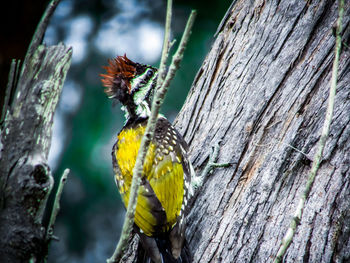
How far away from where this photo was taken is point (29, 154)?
1411 mm

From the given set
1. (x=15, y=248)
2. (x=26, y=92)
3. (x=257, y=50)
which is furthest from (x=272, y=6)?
(x=15, y=248)

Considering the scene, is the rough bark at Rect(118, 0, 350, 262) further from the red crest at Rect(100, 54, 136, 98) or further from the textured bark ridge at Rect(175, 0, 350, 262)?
the red crest at Rect(100, 54, 136, 98)

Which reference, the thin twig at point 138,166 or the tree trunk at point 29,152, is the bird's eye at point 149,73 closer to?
the tree trunk at point 29,152

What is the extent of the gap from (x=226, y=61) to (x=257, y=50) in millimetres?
271

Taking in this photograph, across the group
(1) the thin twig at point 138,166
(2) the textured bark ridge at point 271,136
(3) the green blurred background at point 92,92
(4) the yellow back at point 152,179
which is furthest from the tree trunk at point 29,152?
(3) the green blurred background at point 92,92

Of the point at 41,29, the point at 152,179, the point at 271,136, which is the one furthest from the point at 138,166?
the point at 271,136

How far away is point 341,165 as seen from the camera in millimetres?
2174

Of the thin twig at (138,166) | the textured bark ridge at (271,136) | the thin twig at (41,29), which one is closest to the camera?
the thin twig at (138,166)

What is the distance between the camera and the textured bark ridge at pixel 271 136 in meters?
2.12

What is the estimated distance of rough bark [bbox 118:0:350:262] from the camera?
2119 millimetres

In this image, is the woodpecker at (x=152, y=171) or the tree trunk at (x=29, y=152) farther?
the woodpecker at (x=152, y=171)

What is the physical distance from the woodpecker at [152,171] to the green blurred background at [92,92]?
1570mm

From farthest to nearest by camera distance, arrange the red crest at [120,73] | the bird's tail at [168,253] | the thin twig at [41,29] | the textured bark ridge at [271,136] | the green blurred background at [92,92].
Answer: the green blurred background at [92,92] → the red crest at [120,73] → the bird's tail at [168,253] → the textured bark ridge at [271,136] → the thin twig at [41,29]

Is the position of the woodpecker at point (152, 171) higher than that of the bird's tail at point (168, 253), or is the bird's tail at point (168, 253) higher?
the woodpecker at point (152, 171)
